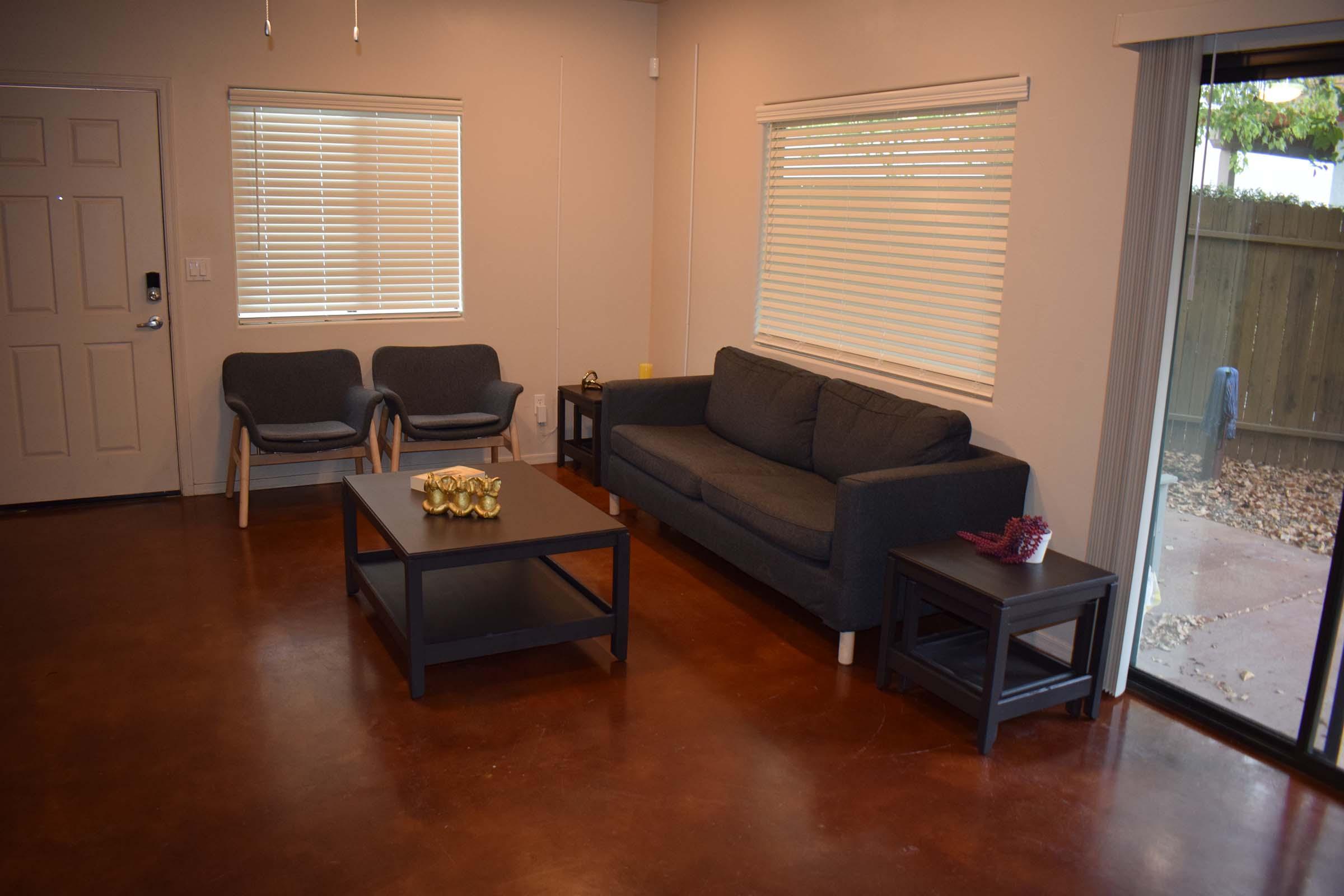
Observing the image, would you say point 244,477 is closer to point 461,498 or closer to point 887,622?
point 461,498

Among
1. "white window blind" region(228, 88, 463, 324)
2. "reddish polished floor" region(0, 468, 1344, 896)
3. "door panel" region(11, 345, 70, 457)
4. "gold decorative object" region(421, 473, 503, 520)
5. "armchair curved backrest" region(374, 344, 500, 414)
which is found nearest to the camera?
"reddish polished floor" region(0, 468, 1344, 896)

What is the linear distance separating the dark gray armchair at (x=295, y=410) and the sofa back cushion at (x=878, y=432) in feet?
A: 7.48

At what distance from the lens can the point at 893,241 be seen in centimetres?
459

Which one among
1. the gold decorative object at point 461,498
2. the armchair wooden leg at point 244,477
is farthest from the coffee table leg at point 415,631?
the armchair wooden leg at point 244,477

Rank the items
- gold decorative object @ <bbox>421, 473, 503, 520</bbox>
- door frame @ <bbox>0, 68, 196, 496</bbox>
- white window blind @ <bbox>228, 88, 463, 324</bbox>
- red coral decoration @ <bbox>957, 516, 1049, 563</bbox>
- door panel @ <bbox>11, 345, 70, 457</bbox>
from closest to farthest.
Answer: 1. red coral decoration @ <bbox>957, 516, 1049, 563</bbox>
2. gold decorative object @ <bbox>421, 473, 503, 520</bbox>
3. door frame @ <bbox>0, 68, 196, 496</bbox>
4. door panel @ <bbox>11, 345, 70, 457</bbox>
5. white window blind @ <bbox>228, 88, 463, 324</bbox>

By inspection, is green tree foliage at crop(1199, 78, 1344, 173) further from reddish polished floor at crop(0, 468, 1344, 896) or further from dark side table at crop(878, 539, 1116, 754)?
reddish polished floor at crop(0, 468, 1344, 896)

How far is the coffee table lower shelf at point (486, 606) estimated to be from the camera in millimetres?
3461

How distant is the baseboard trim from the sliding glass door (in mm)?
3712

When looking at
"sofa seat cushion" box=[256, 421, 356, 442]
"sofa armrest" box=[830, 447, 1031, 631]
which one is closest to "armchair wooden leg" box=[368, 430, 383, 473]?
"sofa seat cushion" box=[256, 421, 356, 442]

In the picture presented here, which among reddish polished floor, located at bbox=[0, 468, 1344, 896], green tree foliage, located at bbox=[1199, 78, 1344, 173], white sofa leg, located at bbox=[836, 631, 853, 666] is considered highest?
green tree foliage, located at bbox=[1199, 78, 1344, 173]

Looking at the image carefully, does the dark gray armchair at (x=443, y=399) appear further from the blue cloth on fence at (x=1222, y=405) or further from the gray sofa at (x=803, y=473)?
the blue cloth on fence at (x=1222, y=405)

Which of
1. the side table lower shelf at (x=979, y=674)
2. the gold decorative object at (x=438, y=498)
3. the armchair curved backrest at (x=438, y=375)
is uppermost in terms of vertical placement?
the armchair curved backrest at (x=438, y=375)

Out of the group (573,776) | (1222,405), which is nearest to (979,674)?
(1222,405)

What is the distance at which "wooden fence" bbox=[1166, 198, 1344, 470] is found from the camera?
2975mm
